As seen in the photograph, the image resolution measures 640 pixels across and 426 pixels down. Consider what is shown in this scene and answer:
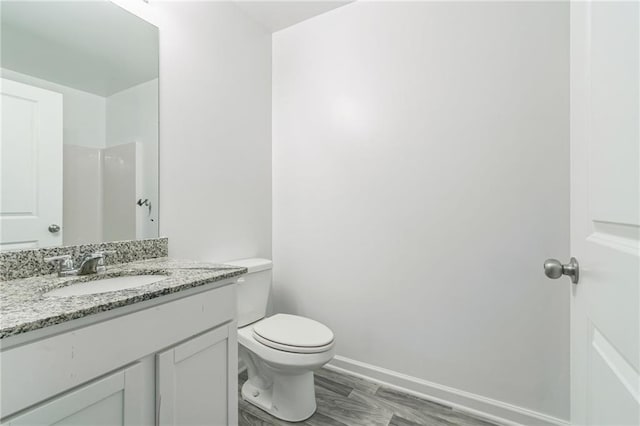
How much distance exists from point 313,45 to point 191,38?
80 cm

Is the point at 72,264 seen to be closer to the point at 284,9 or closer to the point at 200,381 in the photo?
the point at 200,381

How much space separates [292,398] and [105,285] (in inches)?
40.4

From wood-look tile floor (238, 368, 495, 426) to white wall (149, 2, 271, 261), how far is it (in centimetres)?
94

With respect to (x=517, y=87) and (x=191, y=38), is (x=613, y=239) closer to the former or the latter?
(x=517, y=87)

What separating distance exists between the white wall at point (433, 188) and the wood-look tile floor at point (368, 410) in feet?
0.48

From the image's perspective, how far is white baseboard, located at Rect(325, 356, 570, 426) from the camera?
1388mm

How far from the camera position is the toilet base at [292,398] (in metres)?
1.47

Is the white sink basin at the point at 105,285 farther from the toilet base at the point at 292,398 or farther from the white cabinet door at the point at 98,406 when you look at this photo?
the toilet base at the point at 292,398

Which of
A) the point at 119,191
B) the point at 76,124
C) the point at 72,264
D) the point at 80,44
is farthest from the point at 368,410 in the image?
the point at 80,44

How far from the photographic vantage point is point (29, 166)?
1065 mm

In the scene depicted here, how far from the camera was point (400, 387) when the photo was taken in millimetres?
1700

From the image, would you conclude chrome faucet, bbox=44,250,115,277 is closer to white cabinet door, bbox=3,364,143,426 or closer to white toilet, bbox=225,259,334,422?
white cabinet door, bbox=3,364,143,426

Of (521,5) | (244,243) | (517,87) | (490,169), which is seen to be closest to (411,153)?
(490,169)

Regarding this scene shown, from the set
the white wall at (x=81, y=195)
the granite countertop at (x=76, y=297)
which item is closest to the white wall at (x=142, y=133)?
the white wall at (x=81, y=195)
